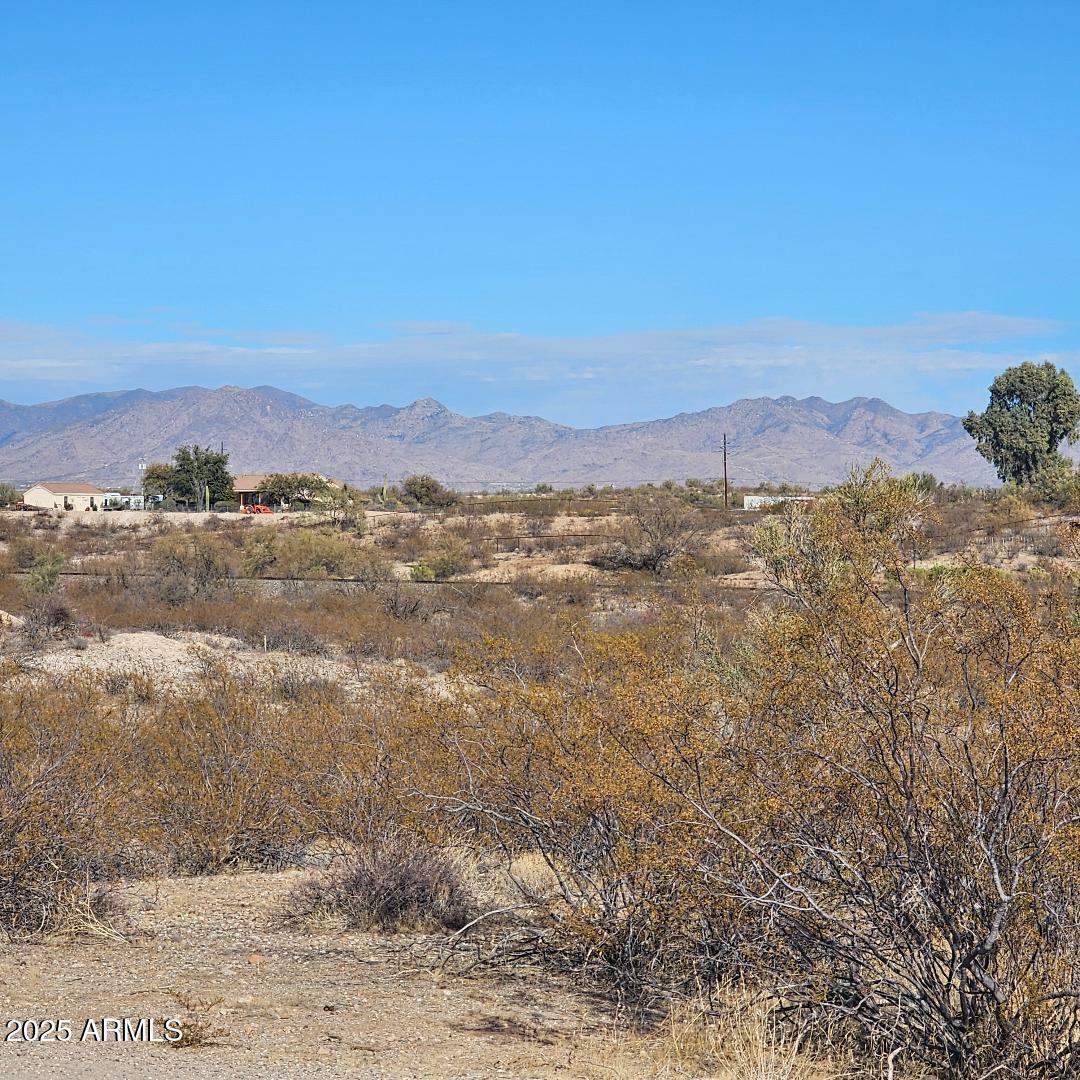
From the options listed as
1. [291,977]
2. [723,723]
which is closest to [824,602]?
[723,723]

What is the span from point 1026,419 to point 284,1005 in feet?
282

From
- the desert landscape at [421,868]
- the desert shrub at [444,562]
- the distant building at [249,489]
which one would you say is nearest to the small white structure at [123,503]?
the distant building at [249,489]

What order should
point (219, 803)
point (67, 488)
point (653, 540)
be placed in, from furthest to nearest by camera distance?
1. point (67, 488)
2. point (653, 540)
3. point (219, 803)

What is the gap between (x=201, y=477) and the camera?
318ft

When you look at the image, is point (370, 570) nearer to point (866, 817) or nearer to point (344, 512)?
point (344, 512)

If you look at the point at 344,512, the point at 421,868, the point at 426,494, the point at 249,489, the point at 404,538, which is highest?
the point at 249,489

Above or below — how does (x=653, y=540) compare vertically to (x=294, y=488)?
below

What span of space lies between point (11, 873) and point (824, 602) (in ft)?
20.6

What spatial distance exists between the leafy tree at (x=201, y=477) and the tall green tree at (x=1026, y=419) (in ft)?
171

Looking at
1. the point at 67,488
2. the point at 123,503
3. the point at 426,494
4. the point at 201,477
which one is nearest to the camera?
the point at 426,494

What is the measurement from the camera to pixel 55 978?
8750mm

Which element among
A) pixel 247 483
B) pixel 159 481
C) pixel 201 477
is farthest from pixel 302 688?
pixel 247 483

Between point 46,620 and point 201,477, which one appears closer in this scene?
point 46,620

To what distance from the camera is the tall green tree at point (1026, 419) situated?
85.0 m
